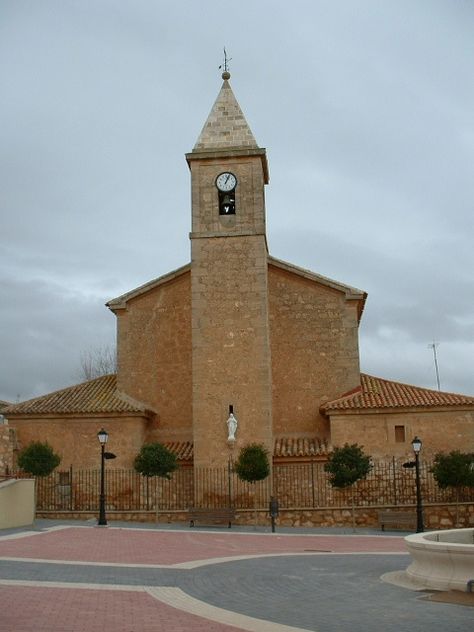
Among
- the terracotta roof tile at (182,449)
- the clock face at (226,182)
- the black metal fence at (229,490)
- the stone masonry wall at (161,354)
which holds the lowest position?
the black metal fence at (229,490)

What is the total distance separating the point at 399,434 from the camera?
2866 centimetres

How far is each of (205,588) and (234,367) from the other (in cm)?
1691

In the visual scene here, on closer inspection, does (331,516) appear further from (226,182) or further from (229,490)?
(226,182)

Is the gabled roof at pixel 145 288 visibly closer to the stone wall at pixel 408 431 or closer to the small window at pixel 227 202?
the small window at pixel 227 202

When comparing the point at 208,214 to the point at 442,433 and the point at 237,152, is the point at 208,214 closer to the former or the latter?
the point at 237,152


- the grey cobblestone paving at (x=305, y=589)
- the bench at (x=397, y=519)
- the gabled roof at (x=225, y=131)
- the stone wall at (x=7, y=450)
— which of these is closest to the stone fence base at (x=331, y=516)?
the bench at (x=397, y=519)

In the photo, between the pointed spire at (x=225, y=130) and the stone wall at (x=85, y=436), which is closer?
the stone wall at (x=85, y=436)

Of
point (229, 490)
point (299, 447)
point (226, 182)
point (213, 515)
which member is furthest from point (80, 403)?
point (226, 182)

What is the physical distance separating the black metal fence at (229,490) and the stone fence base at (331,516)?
360 millimetres

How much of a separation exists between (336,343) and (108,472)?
10.4m

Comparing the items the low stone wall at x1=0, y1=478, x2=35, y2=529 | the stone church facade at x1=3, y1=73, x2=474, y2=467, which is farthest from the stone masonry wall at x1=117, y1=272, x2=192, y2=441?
the low stone wall at x1=0, y1=478, x2=35, y2=529

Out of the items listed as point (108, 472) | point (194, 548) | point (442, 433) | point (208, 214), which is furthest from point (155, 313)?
point (194, 548)

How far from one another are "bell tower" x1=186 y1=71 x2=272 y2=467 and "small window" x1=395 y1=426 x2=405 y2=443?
486 cm

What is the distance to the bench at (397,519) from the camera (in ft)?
79.4
